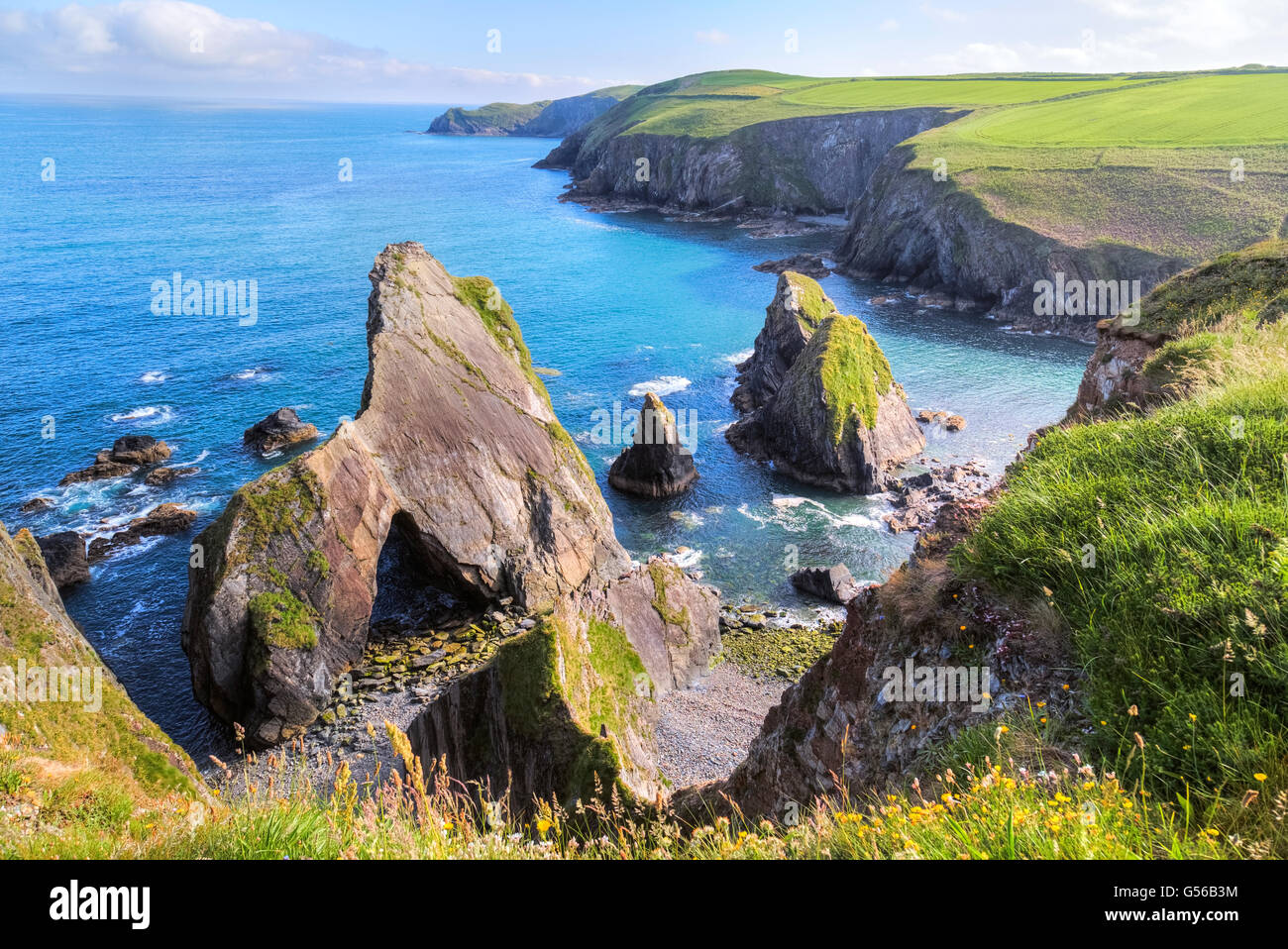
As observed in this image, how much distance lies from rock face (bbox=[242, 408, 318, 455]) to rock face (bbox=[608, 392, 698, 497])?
24431mm

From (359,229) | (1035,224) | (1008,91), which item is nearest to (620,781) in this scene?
(1035,224)

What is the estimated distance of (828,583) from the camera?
38.6 m

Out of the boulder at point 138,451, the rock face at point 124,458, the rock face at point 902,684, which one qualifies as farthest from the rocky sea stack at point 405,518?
the rock face at point 124,458

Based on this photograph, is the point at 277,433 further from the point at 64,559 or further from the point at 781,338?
the point at 781,338

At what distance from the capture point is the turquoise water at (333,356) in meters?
42.7

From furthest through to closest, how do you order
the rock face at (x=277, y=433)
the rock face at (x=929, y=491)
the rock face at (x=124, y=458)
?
the rock face at (x=277, y=433)
the rock face at (x=124, y=458)
the rock face at (x=929, y=491)

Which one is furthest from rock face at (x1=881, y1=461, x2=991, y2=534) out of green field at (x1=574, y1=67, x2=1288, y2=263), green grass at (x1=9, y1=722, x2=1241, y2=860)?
green field at (x1=574, y1=67, x2=1288, y2=263)

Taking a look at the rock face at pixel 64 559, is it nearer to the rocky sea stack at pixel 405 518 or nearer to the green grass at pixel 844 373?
the rocky sea stack at pixel 405 518

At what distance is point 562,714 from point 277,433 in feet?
138

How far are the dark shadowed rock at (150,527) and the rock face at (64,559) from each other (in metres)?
1.66

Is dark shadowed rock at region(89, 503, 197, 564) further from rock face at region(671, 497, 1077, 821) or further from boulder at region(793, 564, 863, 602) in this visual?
rock face at region(671, 497, 1077, 821)

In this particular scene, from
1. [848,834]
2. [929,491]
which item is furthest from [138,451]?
[848,834]
